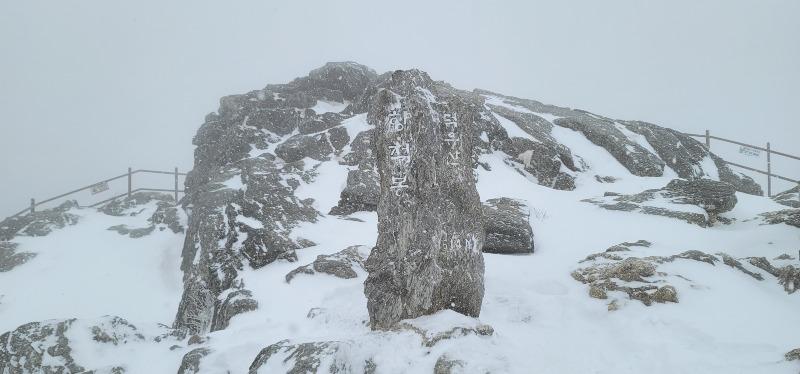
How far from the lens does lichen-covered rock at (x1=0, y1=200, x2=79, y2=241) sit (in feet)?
54.5

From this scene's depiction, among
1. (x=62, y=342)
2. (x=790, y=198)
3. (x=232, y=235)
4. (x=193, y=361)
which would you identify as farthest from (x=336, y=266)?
(x=790, y=198)

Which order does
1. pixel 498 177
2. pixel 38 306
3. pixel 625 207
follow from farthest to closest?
1. pixel 498 177
2. pixel 38 306
3. pixel 625 207

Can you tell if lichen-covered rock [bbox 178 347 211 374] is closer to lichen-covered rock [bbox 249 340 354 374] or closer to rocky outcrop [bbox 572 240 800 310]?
lichen-covered rock [bbox 249 340 354 374]

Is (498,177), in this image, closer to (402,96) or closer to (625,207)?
(625,207)

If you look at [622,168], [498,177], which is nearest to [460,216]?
[498,177]

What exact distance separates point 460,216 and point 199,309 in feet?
20.0

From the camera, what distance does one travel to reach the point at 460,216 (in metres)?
6.23

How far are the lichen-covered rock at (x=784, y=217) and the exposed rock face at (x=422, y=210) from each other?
6422 millimetres

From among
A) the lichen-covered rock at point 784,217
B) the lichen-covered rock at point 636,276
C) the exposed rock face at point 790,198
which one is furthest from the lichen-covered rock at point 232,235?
the exposed rock face at point 790,198

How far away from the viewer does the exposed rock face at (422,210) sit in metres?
5.86

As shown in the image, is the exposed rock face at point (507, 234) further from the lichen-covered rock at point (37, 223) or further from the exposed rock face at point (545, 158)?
the lichen-covered rock at point (37, 223)

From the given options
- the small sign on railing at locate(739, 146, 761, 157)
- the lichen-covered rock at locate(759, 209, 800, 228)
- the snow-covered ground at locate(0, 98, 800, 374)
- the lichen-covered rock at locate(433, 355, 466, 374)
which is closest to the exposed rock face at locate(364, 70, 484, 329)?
the snow-covered ground at locate(0, 98, 800, 374)

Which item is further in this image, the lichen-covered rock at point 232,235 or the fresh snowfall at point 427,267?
the lichen-covered rock at point 232,235

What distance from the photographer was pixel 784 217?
920 cm
